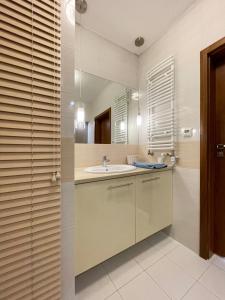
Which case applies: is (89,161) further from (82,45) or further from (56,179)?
(82,45)

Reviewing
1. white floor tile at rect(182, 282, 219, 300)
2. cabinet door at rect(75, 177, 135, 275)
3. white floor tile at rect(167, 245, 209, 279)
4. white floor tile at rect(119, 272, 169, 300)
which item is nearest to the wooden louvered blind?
cabinet door at rect(75, 177, 135, 275)

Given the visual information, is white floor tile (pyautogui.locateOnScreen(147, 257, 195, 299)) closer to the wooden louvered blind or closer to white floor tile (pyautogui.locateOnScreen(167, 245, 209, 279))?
white floor tile (pyautogui.locateOnScreen(167, 245, 209, 279))

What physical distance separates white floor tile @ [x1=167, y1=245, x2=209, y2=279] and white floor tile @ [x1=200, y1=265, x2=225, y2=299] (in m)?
0.04

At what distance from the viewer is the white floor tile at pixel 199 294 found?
106 centimetres

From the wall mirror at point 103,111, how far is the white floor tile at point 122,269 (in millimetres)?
1202

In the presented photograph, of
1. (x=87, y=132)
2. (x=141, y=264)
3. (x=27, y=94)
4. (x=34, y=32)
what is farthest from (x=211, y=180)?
(x=34, y=32)

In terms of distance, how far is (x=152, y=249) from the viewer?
1584 millimetres

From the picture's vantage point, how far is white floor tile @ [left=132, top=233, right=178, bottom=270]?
1.43 m

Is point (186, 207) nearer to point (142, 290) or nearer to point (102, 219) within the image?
point (142, 290)

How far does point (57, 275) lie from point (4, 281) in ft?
0.86

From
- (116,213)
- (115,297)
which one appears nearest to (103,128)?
(116,213)

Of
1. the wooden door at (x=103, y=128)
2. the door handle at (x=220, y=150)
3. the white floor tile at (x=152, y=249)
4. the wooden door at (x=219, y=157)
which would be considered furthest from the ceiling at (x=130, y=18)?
the white floor tile at (x=152, y=249)

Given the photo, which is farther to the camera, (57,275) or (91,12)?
(91,12)

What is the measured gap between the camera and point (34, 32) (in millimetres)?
769
